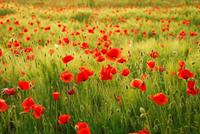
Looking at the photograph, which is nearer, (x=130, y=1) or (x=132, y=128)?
(x=132, y=128)

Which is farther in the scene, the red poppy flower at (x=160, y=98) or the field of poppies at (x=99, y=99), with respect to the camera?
the field of poppies at (x=99, y=99)

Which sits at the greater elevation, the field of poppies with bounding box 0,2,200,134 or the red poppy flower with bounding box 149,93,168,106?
the red poppy flower with bounding box 149,93,168,106

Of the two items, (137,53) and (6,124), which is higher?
(137,53)

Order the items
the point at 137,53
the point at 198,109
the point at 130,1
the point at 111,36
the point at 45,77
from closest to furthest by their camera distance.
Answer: the point at 198,109, the point at 45,77, the point at 137,53, the point at 111,36, the point at 130,1

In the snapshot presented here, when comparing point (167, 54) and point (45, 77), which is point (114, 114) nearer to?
point (45, 77)

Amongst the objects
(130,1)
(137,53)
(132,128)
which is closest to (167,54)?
(137,53)

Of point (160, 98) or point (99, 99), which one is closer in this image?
point (160, 98)

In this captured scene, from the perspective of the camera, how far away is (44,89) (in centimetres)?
224

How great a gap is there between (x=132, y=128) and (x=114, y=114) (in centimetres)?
13

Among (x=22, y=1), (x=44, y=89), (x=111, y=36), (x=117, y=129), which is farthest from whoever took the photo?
(x=22, y=1)

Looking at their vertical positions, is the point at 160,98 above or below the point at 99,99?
above

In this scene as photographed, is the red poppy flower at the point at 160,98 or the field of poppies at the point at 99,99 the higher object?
the red poppy flower at the point at 160,98

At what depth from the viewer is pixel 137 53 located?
10.6 ft

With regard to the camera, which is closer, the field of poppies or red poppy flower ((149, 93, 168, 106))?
red poppy flower ((149, 93, 168, 106))
